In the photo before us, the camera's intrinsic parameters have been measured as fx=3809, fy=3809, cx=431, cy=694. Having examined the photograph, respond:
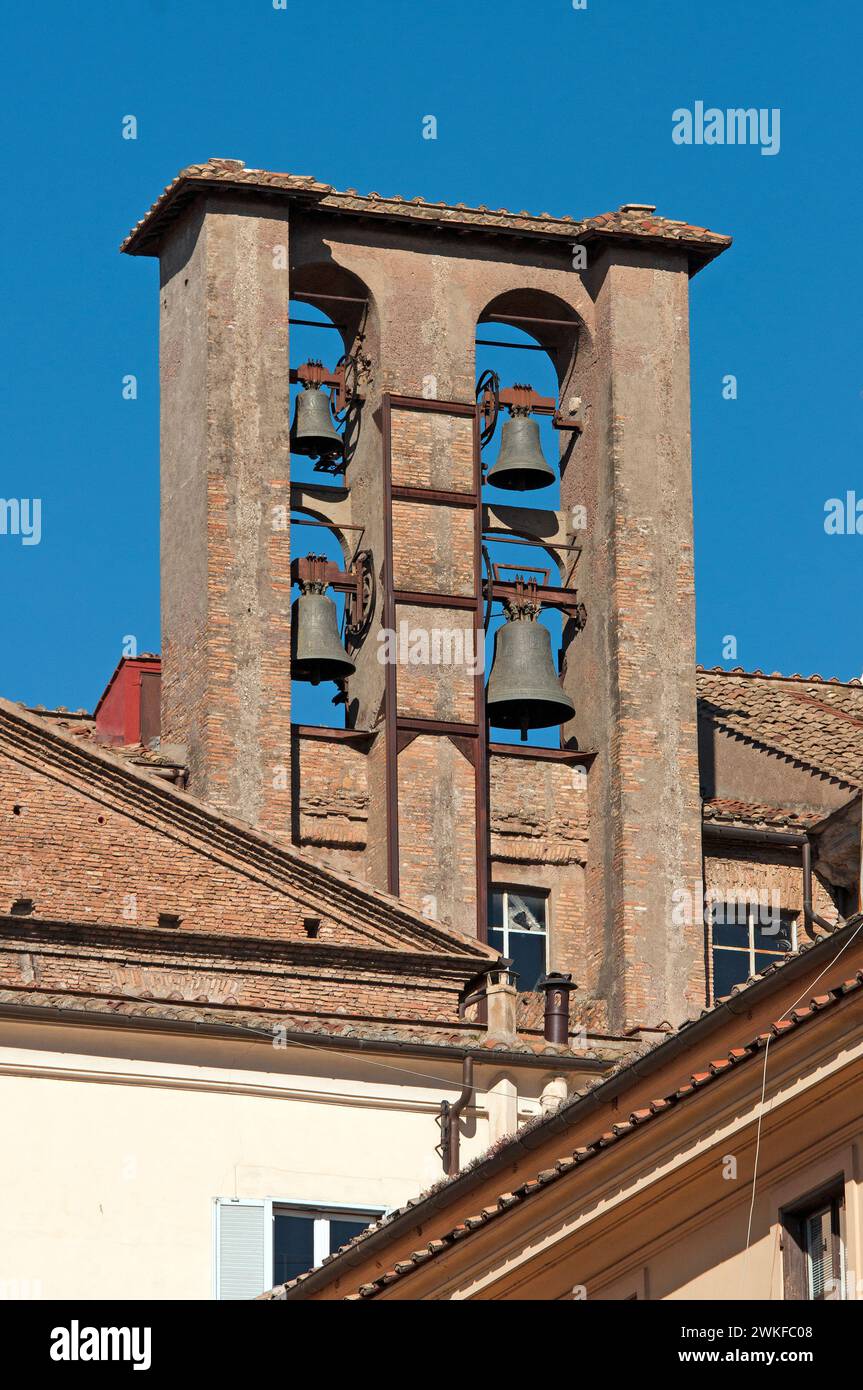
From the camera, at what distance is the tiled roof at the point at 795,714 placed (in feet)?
128

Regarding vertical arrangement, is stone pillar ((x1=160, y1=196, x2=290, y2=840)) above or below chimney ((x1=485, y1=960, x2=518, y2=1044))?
above

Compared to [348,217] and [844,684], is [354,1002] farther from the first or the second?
[844,684]

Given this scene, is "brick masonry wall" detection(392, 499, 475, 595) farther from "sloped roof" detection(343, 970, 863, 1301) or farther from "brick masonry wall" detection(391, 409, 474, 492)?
"sloped roof" detection(343, 970, 863, 1301)

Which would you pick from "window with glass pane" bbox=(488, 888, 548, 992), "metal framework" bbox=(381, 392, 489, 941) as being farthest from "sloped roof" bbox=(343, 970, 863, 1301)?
"window with glass pane" bbox=(488, 888, 548, 992)

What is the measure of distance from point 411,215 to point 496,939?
7126mm

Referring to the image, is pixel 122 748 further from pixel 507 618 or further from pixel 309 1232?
pixel 309 1232

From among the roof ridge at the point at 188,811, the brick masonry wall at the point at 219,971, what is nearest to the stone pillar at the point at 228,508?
the roof ridge at the point at 188,811

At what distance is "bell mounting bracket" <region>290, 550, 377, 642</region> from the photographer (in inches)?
1439

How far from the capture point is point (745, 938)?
Answer: 36969mm

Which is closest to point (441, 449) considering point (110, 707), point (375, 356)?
point (375, 356)

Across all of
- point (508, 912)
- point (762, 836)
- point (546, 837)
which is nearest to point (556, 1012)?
point (508, 912)

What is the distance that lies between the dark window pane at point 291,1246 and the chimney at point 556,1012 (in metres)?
4.10

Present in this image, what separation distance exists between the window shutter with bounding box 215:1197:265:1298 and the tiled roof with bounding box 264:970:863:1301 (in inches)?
112

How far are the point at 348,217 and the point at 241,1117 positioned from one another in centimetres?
1633
